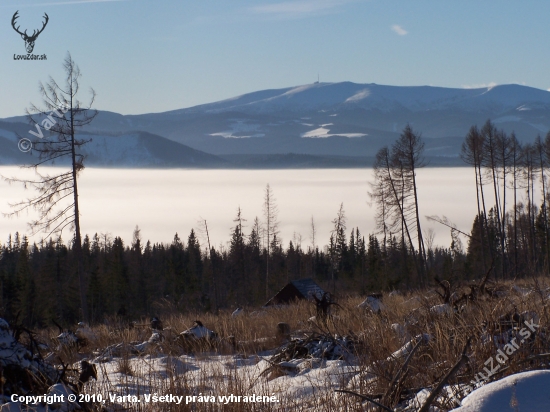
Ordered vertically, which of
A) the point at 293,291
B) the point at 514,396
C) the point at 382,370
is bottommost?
the point at 293,291

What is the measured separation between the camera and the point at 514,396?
2867mm

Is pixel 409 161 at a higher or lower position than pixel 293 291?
higher

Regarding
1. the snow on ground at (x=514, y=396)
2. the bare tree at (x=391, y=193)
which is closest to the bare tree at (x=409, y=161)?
the bare tree at (x=391, y=193)

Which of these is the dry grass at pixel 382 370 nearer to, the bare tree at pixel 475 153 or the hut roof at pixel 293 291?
the hut roof at pixel 293 291

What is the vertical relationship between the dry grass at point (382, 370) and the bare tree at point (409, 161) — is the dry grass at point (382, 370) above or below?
below

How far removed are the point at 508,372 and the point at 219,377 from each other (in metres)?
2.34

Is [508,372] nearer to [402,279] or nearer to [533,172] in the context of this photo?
[402,279]

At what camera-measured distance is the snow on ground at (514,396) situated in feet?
9.30

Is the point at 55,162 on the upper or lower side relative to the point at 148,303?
upper

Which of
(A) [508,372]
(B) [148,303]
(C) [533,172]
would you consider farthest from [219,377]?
(B) [148,303]

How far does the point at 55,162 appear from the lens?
25.5 meters

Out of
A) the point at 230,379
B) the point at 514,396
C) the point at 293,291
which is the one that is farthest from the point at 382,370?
the point at 293,291

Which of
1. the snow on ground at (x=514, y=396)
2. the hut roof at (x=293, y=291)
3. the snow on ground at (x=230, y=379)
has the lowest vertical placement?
the hut roof at (x=293, y=291)

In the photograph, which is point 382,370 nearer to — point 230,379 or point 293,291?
point 230,379
